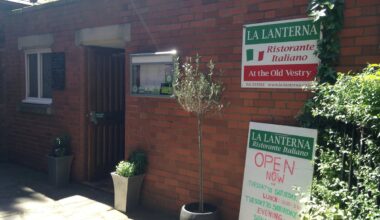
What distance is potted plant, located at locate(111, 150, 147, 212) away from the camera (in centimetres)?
510

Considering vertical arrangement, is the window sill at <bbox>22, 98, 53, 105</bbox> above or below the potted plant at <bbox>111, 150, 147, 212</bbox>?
above

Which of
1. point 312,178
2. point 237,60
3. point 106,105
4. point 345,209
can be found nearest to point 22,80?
point 106,105

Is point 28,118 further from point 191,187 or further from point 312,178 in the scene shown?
point 312,178

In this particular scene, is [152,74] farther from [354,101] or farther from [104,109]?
[354,101]

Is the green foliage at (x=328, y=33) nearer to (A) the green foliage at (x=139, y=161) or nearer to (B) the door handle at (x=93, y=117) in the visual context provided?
(A) the green foliage at (x=139, y=161)

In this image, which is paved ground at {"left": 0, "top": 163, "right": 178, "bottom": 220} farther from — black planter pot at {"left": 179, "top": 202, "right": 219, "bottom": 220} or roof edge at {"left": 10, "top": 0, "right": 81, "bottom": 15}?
roof edge at {"left": 10, "top": 0, "right": 81, "bottom": 15}

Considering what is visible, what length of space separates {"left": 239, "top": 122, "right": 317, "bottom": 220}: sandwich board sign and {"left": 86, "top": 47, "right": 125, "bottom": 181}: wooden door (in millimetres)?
3378

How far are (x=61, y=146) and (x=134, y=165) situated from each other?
6.66 ft

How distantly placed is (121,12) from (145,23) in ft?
1.92

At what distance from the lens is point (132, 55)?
5.38m

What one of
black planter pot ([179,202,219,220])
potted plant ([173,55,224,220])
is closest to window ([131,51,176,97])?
potted plant ([173,55,224,220])

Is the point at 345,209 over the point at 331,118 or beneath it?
beneath

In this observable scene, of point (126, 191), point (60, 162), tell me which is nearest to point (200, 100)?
point (126, 191)

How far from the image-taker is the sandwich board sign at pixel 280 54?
145 inches
